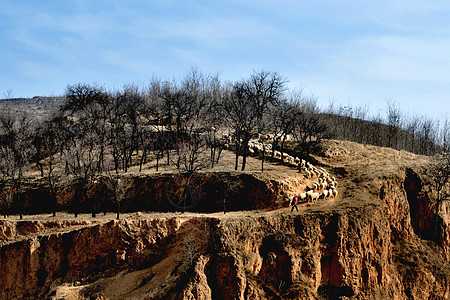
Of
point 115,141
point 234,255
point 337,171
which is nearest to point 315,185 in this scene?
point 337,171

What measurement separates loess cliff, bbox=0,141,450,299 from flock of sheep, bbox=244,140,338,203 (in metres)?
0.88

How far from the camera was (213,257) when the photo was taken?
36.8 metres

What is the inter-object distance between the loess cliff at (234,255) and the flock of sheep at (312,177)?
2.87ft

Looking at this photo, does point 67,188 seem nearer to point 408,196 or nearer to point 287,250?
point 287,250

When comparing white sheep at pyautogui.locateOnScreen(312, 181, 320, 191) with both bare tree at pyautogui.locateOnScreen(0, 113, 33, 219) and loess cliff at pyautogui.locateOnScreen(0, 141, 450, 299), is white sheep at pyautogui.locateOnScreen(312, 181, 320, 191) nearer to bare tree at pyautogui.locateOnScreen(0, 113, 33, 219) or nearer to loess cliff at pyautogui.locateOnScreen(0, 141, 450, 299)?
loess cliff at pyautogui.locateOnScreen(0, 141, 450, 299)

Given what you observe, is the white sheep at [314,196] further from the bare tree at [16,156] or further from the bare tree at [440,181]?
the bare tree at [16,156]

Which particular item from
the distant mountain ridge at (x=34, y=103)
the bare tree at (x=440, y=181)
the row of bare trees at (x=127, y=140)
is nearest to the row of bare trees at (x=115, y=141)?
the row of bare trees at (x=127, y=140)

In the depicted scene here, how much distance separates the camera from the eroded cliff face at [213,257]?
36.4m

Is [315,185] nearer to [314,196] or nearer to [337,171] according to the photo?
[314,196]

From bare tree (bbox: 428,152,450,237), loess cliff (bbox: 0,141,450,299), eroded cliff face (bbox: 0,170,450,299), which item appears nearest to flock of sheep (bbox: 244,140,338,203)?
loess cliff (bbox: 0,141,450,299)

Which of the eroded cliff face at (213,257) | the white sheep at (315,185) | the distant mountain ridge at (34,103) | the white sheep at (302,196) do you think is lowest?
the eroded cliff face at (213,257)

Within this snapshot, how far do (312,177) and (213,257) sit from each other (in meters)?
18.1

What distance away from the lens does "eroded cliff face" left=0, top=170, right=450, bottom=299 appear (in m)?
36.4

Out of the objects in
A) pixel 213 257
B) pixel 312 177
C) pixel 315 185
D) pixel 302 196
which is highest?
pixel 312 177
